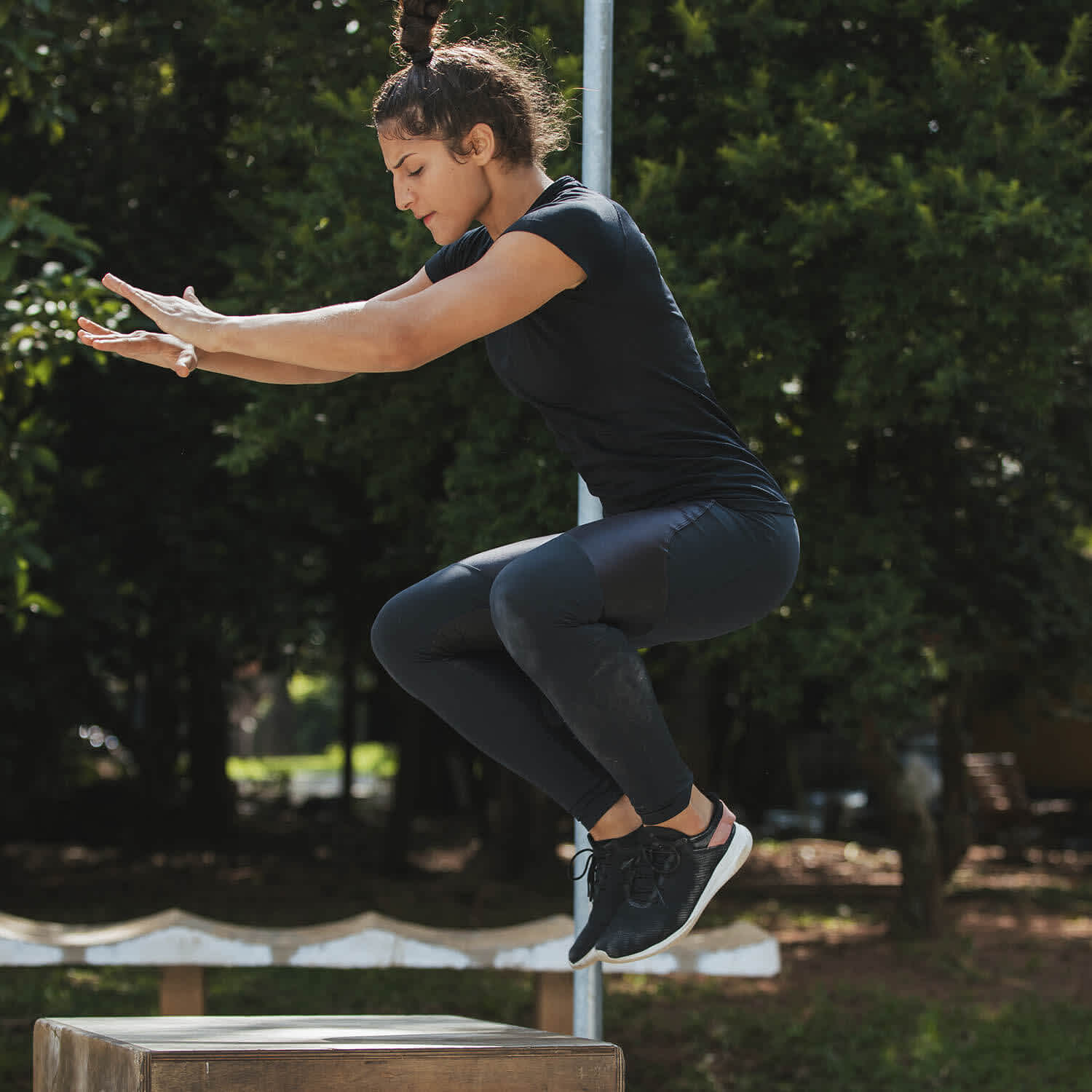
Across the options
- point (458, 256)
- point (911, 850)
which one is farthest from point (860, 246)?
point (911, 850)

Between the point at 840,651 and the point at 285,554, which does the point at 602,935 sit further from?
the point at 285,554

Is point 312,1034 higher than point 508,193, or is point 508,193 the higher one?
point 508,193

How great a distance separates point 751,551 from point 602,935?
75 centimetres

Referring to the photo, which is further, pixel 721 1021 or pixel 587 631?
pixel 721 1021

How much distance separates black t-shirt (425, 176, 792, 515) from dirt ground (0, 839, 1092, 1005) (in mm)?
7235

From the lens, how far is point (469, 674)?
8.98 ft

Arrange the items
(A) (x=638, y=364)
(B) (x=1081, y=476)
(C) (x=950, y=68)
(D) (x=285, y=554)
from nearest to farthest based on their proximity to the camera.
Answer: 1. (A) (x=638, y=364)
2. (C) (x=950, y=68)
3. (B) (x=1081, y=476)
4. (D) (x=285, y=554)

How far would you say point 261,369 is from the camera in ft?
9.16

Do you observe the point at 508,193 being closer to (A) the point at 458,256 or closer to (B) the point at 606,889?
(A) the point at 458,256

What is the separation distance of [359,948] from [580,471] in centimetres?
358

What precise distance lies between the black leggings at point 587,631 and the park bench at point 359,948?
9.97ft

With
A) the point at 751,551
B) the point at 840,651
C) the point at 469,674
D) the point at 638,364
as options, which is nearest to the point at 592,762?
the point at 469,674

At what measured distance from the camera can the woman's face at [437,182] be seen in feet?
8.25

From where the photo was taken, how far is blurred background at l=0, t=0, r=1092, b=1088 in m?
6.35
